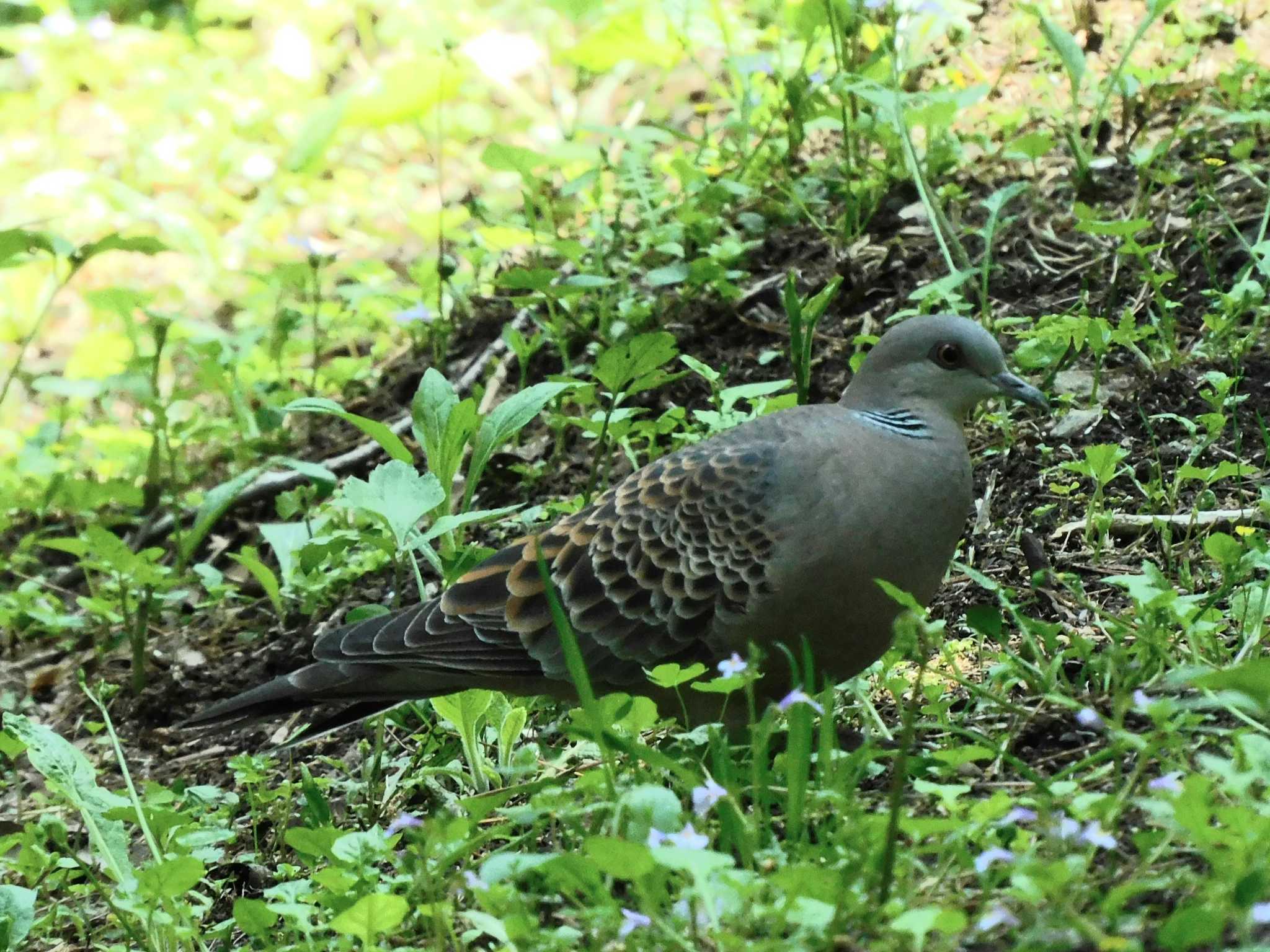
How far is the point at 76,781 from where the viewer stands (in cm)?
304

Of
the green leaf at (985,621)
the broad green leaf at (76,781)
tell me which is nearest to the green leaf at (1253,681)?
the green leaf at (985,621)

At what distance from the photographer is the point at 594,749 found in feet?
10.7

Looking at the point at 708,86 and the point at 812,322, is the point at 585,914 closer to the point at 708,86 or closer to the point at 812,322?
the point at 812,322

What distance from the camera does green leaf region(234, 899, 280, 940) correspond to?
2482 mm

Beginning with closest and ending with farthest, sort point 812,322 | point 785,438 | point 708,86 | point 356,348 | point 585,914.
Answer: point 585,914
point 785,438
point 812,322
point 356,348
point 708,86

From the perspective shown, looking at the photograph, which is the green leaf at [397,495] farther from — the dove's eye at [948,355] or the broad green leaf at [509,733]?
the dove's eye at [948,355]

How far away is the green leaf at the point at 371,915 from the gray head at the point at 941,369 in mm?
1633

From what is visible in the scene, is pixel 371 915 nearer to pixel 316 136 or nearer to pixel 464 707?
pixel 464 707

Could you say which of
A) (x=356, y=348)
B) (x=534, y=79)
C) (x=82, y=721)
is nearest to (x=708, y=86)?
(x=534, y=79)

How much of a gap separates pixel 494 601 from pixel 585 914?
1320mm

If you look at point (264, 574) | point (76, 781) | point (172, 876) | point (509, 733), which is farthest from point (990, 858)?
point (264, 574)

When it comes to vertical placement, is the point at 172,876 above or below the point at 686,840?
below

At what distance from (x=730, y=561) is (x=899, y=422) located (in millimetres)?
482

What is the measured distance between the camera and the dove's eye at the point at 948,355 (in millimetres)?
3436
